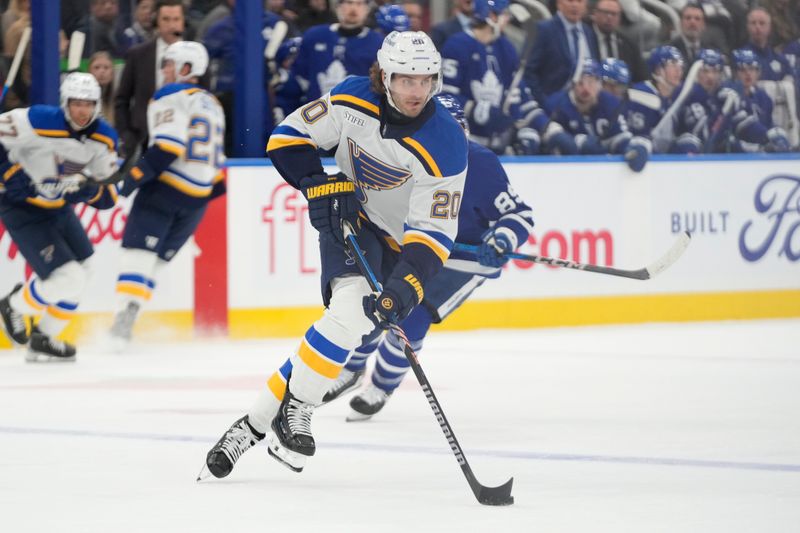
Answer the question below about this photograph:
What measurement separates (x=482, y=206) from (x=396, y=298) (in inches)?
60.7

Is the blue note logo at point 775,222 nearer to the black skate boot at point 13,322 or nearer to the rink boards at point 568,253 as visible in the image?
the rink boards at point 568,253

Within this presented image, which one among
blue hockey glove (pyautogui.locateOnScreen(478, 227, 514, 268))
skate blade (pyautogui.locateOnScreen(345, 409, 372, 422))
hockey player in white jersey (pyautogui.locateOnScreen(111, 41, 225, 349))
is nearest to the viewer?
blue hockey glove (pyautogui.locateOnScreen(478, 227, 514, 268))

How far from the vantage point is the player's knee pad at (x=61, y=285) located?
7.30 meters

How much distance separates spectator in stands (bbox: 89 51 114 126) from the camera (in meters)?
7.92

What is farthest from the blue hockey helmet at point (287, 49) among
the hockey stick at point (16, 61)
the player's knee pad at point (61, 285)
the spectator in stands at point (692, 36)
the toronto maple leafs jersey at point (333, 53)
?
the spectator in stands at point (692, 36)

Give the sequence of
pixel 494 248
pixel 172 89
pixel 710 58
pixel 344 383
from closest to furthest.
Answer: pixel 494 248 < pixel 344 383 < pixel 172 89 < pixel 710 58

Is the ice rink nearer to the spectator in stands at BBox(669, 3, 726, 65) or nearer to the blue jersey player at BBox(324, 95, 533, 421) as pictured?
the blue jersey player at BBox(324, 95, 533, 421)

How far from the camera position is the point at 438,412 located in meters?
3.96

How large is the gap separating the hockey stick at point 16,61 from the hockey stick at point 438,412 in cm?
389

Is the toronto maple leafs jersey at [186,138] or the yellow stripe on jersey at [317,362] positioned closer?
the yellow stripe on jersey at [317,362]

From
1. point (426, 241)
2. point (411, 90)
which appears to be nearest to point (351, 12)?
point (411, 90)

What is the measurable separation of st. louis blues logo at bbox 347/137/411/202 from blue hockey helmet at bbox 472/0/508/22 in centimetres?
430

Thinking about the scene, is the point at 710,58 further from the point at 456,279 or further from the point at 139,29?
the point at 456,279

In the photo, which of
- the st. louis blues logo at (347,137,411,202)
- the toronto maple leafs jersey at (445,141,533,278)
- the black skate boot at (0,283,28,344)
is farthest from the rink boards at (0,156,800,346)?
the st. louis blues logo at (347,137,411,202)
